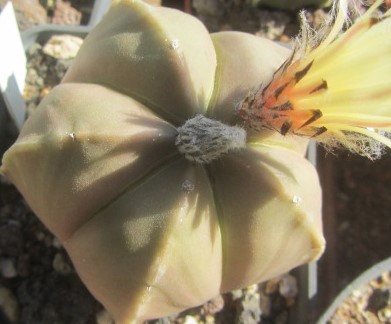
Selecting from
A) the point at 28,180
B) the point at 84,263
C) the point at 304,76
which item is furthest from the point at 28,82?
the point at 304,76

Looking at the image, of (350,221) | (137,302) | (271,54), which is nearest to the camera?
(137,302)

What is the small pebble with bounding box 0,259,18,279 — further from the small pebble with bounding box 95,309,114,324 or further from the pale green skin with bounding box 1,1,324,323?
the pale green skin with bounding box 1,1,324,323

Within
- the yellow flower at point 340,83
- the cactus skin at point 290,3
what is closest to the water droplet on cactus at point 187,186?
the yellow flower at point 340,83

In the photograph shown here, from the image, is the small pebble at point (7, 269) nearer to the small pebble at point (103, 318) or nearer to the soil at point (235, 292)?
the soil at point (235, 292)

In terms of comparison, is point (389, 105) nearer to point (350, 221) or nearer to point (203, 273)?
point (203, 273)

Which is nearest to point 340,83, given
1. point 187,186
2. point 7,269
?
point 187,186
